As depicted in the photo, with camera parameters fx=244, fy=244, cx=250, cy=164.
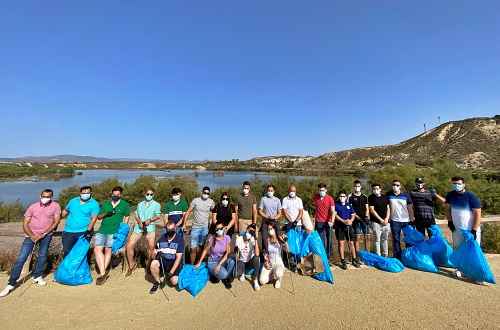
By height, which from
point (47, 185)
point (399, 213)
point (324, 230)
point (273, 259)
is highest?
point (399, 213)

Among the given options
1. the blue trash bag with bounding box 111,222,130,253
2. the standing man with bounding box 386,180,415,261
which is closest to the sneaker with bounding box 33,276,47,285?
the blue trash bag with bounding box 111,222,130,253

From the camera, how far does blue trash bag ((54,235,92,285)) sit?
4645 mm

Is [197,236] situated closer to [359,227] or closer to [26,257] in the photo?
[26,257]

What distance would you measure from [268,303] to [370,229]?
138 inches

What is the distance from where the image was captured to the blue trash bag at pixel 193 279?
4.49m

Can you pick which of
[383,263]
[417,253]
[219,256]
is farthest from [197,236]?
[417,253]

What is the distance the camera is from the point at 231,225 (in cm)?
544

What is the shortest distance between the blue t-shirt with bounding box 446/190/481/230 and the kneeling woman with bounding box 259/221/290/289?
11.8 feet

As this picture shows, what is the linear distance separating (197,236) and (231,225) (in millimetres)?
842

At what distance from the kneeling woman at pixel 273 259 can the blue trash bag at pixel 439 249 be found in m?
3.42

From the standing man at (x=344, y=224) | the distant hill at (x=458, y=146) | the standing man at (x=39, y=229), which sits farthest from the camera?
the distant hill at (x=458, y=146)

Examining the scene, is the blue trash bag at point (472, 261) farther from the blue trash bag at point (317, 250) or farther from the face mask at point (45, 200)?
the face mask at point (45, 200)

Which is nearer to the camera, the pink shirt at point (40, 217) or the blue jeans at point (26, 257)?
the blue jeans at point (26, 257)

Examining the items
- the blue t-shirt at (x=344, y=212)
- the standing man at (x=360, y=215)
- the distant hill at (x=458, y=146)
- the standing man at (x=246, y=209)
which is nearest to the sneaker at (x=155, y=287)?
the standing man at (x=246, y=209)
